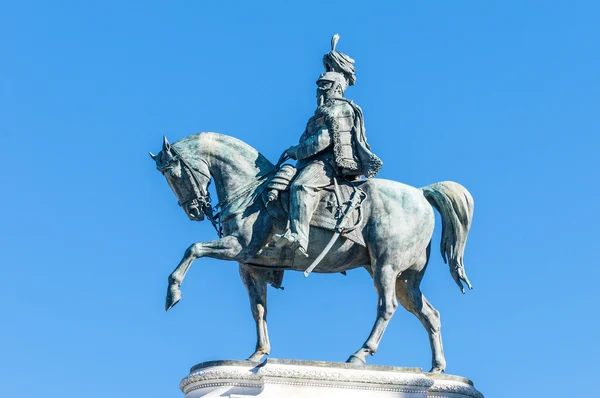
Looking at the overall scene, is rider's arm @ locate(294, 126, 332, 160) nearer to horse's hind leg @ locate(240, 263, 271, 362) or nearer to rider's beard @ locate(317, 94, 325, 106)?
rider's beard @ locate(317, 94, 325, 106)

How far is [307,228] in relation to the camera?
24781mm

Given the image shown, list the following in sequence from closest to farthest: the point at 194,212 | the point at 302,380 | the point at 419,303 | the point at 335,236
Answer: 1. the point at 302,380
2. the point at 335,236
3. the point at 194,212
4. the point at 419,303

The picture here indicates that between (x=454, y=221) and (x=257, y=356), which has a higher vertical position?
(x=454, y=221)

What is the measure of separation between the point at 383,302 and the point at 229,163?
323 centimetres

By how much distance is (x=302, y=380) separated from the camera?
2411 centimetres

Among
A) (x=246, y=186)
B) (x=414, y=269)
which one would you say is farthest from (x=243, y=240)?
(x=414, y=269)

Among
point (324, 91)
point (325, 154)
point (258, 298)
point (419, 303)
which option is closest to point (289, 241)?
point (258, 298)

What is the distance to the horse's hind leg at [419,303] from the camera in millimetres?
25766

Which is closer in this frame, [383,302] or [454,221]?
[383,302]

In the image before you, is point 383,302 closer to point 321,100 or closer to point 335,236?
point 335,236

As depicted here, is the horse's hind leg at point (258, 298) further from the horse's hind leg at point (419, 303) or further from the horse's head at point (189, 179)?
the horse's hind leg at point (419, 303)

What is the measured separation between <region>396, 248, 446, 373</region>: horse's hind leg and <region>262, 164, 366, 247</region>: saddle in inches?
43.7

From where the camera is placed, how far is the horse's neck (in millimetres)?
25375

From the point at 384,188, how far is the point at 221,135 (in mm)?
2695
